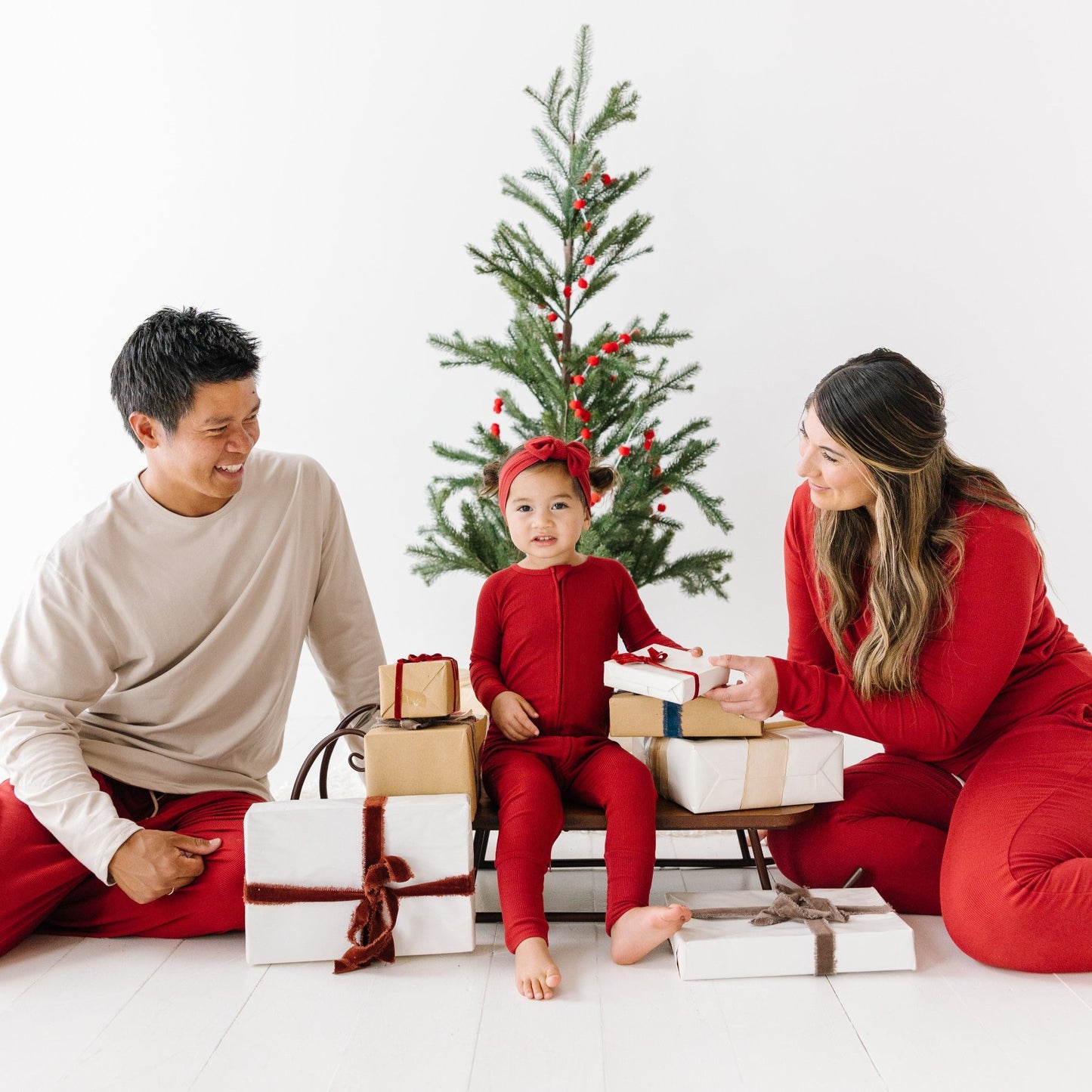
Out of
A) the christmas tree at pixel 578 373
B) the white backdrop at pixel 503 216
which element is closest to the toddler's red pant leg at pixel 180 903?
the christmas tree at pixel 578 373

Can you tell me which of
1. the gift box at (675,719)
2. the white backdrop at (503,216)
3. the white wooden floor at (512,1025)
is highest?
the white backdrop at (503,216)

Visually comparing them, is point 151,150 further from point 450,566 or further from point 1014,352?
point 1014,352

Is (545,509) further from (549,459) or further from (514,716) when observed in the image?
(514,716)

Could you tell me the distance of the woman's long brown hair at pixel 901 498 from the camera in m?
1.95

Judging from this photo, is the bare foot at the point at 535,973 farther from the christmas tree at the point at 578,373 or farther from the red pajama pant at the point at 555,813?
the christmas tree at the point at 578,373

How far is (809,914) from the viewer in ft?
6.26

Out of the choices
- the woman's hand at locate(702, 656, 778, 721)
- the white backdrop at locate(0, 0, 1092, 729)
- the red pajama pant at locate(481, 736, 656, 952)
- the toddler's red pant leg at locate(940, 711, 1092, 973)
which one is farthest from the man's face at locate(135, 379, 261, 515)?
the white backdrop at locate(0, 0, 1092, 729)

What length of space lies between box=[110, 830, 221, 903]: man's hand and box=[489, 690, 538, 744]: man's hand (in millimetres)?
614

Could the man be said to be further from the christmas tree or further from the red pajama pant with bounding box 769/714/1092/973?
the red pajama pant with bounding box 769/714/1092/973

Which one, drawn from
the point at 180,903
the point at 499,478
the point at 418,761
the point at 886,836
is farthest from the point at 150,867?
the point at 886,836

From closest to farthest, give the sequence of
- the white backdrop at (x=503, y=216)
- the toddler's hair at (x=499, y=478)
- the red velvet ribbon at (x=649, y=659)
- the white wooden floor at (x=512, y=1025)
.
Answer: the white wooden floor at (x=512, y=1025)
the red velvet ribbon at (x=649, y=659)
the toddler's hair at (x=499, y=478)
the white backdrop at (x=503, y=216)

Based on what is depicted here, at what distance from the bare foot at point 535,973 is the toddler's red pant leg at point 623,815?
0.16 metres

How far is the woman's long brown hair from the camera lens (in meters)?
1.95

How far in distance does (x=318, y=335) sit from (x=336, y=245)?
1.11 ft
